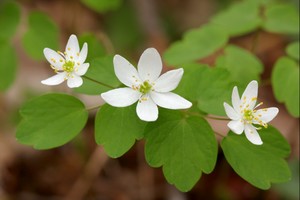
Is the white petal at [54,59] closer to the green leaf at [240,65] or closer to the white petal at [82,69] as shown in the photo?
the white petal at [82,69]

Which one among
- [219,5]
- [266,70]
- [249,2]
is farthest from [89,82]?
[219,5]

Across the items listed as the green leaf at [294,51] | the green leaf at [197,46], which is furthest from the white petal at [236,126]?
the green leaf at [294,51]

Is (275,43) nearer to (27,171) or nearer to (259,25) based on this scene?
(259,25)

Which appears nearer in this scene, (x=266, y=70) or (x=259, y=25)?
(x=259, y=25)

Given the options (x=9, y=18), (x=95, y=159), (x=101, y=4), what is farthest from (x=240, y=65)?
(x=9, y=18)

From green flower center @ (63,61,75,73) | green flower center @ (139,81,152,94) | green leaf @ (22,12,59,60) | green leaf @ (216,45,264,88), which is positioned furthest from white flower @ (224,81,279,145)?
green leaf @ (22,12,59,60)

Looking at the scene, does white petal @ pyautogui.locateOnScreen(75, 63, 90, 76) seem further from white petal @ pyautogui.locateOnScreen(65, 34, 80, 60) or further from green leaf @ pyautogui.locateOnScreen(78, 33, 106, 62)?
green leaf @ pyautogui.locateOnScreen(78, 33, 106, 62)

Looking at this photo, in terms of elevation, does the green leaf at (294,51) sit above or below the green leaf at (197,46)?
below
